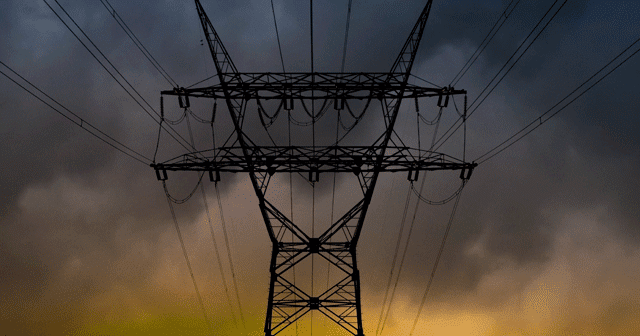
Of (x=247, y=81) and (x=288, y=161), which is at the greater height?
(x=247, y=81)

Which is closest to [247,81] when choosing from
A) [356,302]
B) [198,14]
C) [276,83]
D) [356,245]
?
[276,83]

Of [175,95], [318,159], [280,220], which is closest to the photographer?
[318,159]

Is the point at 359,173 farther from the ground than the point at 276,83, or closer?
closer

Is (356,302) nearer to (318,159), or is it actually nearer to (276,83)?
(318,159)

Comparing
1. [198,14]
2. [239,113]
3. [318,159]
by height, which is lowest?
[318,159]

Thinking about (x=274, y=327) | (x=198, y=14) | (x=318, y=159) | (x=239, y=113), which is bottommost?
(x=274, y=327)

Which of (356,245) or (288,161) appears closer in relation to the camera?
(288,161)

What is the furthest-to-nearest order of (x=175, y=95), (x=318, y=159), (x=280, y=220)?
(x=280, y=220)
(x=175, y=95)
(x=318, y=159)

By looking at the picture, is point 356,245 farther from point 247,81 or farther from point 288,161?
point 247,81

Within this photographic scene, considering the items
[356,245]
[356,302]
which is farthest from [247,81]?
[356,302]
